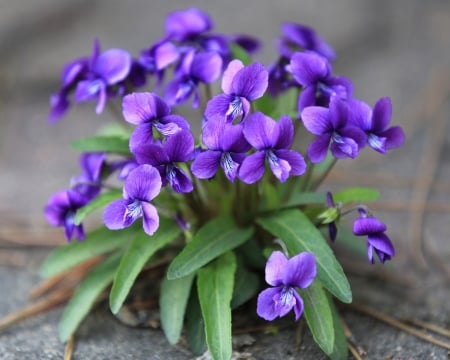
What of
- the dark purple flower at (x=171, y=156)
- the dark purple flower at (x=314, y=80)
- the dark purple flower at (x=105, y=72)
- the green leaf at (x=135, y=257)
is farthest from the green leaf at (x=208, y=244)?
the dark purple flower at (x=105, y=72)

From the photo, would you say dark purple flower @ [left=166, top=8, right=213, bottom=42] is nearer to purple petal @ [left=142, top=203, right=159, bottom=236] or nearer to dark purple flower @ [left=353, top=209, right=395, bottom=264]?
purple petal @ [left=142, top=203, right=159, bottom=236]

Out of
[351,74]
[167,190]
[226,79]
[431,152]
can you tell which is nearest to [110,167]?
[167,190]

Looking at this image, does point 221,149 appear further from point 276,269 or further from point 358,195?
point 358,195

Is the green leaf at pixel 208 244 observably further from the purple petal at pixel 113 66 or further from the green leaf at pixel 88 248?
the purple petal at pixel 113 66

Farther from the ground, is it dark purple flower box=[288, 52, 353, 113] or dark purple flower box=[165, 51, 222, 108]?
dark purple flower box=[288, 52, 353, 113]

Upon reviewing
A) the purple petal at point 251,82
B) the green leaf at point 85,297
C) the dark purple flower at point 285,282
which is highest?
the purple petal at point 251,82

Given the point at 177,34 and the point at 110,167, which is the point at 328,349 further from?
the point at 177,34

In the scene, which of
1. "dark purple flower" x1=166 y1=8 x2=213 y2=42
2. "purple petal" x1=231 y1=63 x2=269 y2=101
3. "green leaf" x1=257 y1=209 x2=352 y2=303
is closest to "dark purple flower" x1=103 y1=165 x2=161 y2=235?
"purple petal" x1=231 y1=63 x2=269 y2=101
